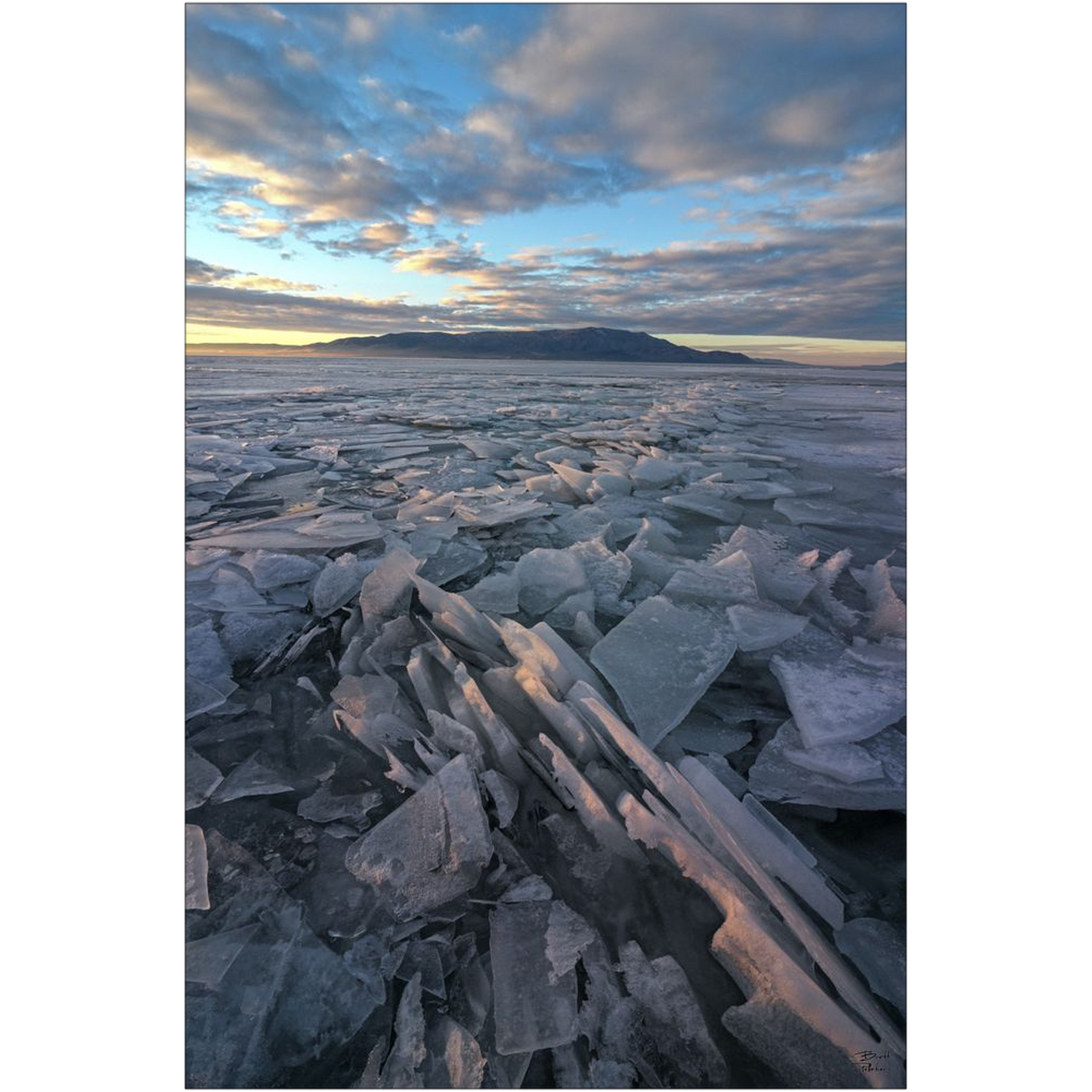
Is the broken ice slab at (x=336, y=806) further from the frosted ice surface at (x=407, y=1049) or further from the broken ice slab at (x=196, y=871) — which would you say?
the frosted ice surface at (x=407, y=1049)

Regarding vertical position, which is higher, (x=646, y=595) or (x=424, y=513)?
(x=424, y=513)

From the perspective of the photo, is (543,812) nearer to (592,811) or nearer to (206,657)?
(592,811)

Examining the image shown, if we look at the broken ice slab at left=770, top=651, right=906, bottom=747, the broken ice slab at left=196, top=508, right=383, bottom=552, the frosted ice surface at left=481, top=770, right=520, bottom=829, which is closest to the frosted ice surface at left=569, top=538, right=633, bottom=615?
the broken ice slab at left=770, top=651, right=906, bottom=747

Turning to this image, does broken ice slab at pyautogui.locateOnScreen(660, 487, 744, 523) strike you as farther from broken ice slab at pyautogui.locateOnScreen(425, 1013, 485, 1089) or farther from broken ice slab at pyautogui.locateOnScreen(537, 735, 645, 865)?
broken ice slab at pyautogui.locateOnScreen(425, 1013, 485, 1089)

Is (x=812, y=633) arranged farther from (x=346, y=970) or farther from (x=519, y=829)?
(x=346, y=970)

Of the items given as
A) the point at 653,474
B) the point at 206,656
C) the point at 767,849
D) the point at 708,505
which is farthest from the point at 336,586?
the point at 653,474
